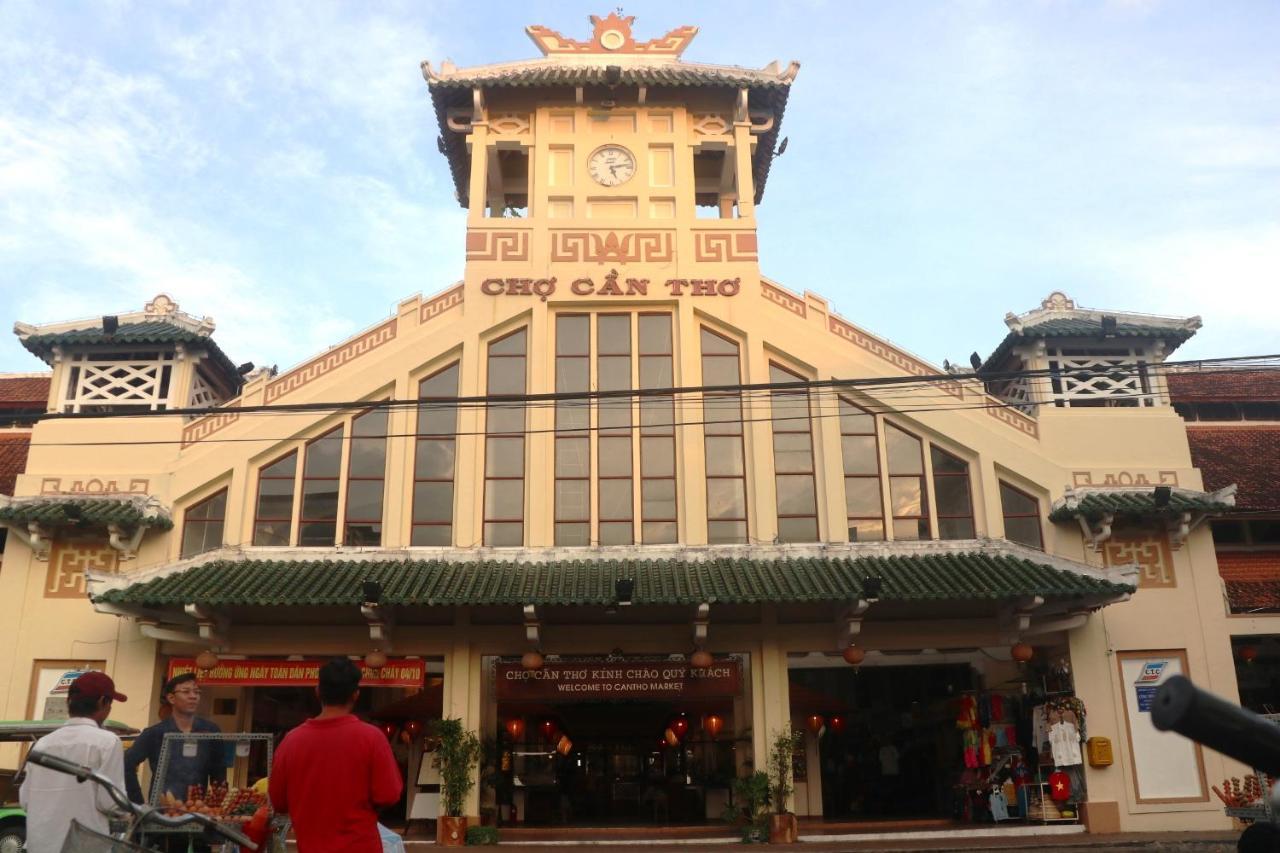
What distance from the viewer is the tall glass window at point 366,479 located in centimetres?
1830

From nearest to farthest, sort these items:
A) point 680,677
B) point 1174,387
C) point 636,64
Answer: point 680,677 < point 636,64 < point 1174,387

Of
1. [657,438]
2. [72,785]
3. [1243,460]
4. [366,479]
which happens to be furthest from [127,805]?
[1243,460]

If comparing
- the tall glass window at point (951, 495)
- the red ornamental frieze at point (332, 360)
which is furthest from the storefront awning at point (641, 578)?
the red ornamental frieze at point (332, 360)

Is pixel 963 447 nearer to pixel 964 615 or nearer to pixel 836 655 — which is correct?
pixel 964 615

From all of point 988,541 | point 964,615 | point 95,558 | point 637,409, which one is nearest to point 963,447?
point 988,541

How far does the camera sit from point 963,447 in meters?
18.7

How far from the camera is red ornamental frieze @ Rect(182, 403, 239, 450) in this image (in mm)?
18594

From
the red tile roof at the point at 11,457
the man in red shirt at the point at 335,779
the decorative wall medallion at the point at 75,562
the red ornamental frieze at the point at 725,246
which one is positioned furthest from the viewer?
the red tile roof at the point at 11,457

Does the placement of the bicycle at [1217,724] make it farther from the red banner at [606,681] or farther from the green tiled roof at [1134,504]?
the green tiled roof at [1134,504]

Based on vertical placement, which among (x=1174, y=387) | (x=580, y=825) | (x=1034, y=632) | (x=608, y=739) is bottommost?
(x=580, y=825)

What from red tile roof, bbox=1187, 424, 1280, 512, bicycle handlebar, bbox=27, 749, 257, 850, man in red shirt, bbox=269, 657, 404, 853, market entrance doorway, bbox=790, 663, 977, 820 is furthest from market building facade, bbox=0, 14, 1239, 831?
man in red shirt, bbox=269, 657, 404, 853

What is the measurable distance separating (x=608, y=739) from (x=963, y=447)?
9015 millimetres

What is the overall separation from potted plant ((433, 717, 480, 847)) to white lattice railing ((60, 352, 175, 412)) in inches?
303

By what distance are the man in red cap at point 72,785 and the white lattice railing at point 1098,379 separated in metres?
16.8
